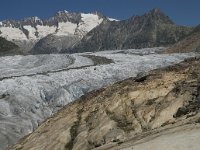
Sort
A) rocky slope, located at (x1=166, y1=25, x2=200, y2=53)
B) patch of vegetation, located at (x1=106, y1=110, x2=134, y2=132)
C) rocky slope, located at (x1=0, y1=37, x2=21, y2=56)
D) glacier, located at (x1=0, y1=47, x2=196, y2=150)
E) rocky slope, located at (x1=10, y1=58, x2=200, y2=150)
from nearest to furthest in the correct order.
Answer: rocky slope, located at (x1=10, y1=58, x2=200, y2=150), patch of vegetation, located at (x1=106, y1=110, x2=134, y2=132), glacier, located at (x1=0, y1=47, x2=196, y2=150), rocky slope, located at (x1=166, y1=25, x2=200, y2=53), rocky slope, located at (x1=0, y1=37, x2=21, y2=56)

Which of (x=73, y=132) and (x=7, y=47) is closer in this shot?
(x=73, y=132)

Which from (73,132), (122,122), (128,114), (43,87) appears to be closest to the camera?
(122,122)

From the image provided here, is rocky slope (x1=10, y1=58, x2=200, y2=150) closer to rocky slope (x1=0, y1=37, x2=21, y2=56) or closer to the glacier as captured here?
the glacier

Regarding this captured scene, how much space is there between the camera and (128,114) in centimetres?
3111

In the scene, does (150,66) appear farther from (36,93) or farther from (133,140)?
(133,140)

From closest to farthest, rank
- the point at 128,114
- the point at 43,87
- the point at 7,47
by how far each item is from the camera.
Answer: the point at 128,114
the point at 43,87
the point at 7,47

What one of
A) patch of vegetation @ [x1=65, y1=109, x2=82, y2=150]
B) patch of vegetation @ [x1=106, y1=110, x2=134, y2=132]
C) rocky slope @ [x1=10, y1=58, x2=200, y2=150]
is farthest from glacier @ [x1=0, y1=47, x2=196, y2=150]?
patch of vegetation @ [x1=106, y1=110, x2=134, y2=132]

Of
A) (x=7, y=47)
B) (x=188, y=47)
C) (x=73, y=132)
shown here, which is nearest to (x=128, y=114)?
(x=73, y=132)

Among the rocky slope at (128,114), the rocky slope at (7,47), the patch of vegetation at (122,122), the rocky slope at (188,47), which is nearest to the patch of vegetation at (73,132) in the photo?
the rocky slope at (128,114)

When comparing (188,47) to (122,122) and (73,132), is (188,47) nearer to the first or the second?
(73,132)

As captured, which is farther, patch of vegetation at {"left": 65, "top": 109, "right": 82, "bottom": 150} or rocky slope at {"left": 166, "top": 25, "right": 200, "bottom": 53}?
rocky slope at {"left": 166, "top": 25, "right": 200, "bottom": 53}

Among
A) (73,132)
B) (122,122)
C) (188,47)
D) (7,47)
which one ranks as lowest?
(188,47)

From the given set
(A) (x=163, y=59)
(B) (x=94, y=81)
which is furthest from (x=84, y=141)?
(A) (x=163, y=59)

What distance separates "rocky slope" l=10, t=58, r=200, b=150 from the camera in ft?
90.7
